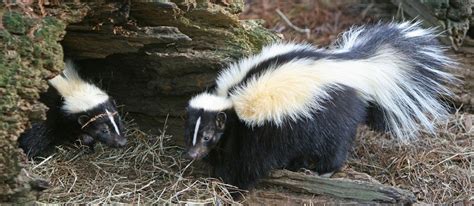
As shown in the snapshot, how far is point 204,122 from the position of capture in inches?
194

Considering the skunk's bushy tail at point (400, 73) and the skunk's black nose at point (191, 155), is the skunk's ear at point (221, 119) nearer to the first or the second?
the skunk's black nose at point (191, 155)

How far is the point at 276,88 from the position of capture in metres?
4.84

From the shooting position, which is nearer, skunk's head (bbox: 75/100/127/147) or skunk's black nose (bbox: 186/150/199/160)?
skunk's black nose (bbox: 186/150/199/160)

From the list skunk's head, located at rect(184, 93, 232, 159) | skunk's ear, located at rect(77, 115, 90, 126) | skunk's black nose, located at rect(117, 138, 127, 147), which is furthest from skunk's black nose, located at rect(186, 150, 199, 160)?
skunk's ear, located at rect(77, 115, 90, 126)

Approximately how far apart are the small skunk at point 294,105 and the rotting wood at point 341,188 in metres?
0.11

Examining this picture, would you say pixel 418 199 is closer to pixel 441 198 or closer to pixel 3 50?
pixel 441 198

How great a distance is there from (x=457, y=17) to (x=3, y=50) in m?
3.99

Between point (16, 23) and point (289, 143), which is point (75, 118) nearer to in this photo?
point (16, 23)

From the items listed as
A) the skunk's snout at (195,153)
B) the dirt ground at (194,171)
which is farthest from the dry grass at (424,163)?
the skunk's snout at (195,153)

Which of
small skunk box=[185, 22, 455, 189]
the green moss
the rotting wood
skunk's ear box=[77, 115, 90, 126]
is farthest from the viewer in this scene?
skunk's ear box=[77, 115, 90, 126]

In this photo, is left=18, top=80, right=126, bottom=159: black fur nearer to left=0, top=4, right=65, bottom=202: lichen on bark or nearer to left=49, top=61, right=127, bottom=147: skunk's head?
left=49, top=61, right=127, bottom=147: skunk's head

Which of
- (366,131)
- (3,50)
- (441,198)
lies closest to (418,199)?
(441,198)

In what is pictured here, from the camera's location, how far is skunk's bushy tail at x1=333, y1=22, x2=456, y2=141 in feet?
17.4

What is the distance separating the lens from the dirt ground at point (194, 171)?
4.94m
